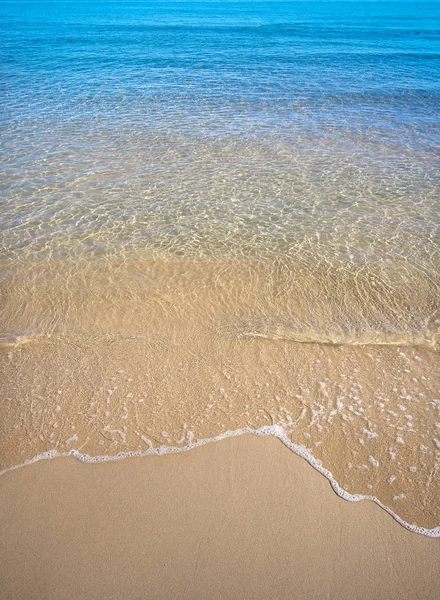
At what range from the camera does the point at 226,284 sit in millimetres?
5566

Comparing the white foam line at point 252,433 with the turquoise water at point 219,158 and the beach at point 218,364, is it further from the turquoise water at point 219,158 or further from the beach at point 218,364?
the turquoise water at point 219,158

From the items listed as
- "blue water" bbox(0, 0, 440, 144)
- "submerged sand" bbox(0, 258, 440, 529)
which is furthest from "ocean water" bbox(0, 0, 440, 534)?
"blue water" bbox(0, 0, 440, 144)

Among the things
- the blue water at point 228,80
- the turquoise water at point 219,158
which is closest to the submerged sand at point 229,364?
the turquoise water at point 219,158

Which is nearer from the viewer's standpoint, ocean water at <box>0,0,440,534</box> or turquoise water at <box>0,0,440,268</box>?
ocean water at <box>0,0,440,534</box>

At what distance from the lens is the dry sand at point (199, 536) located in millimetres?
2752

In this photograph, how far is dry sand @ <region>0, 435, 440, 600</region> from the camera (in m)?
2.75

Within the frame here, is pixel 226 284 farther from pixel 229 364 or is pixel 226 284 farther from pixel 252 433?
pixel 252 433

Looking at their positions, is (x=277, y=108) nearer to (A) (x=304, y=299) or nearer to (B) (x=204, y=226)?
(B) (x=204, y=226)

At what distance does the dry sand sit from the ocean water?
21 centimetres

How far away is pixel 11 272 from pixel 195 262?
249cm

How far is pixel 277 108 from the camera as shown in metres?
12.8

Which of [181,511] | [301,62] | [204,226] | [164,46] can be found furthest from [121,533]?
[164,46]

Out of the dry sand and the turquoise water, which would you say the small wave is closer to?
the dry sand

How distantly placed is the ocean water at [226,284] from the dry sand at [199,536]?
21cm
